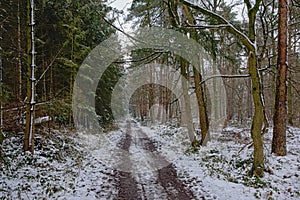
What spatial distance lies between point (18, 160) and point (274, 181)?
24.4 feet

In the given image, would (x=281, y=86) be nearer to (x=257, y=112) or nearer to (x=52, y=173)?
(x=257, y=112)

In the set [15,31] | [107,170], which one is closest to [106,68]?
[15,31]

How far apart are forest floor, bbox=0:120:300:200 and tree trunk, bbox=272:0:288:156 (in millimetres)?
682

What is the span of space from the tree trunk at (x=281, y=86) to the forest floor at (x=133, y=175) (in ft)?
2.24

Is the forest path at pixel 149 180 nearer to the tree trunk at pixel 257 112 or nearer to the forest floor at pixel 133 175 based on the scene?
the forest floor at pixel 133 175

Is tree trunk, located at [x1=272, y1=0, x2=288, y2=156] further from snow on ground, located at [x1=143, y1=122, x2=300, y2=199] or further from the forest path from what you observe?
the forest path

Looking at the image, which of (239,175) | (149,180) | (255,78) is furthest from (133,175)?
(255,78)

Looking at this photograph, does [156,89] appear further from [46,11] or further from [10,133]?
[10,133]

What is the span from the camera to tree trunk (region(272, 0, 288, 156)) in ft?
30.0

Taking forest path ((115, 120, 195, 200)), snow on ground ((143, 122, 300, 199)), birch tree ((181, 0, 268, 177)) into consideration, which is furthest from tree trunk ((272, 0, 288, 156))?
forest path ((115, 120, 195, 200))

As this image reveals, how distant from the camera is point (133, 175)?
25.8ft

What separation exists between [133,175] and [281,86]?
6062 mm

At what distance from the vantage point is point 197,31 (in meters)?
11.6

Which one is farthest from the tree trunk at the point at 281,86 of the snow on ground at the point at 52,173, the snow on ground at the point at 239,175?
the snow on ground at the point at 52,173
